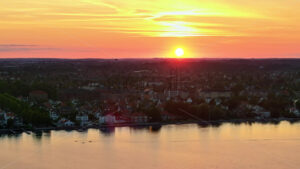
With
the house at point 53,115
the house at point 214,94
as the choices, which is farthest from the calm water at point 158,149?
the house at point 214,94

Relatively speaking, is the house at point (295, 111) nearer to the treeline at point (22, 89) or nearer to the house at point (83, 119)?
the house at point (83, 119)

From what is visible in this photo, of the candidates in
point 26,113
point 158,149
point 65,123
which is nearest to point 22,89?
point 26,113

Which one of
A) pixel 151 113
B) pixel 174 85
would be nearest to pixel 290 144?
pixel 151 113

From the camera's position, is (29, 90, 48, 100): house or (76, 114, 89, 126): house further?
(29, 90, 48, 100): house

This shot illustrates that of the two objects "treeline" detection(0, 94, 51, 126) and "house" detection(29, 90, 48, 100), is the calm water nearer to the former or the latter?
"treeline" detection(0, 94, 51, 126)

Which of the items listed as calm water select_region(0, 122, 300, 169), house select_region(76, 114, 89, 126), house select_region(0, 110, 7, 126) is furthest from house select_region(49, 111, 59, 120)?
calm water select_region(0, 122, 300, 169)

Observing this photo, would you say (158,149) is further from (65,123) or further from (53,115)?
(53,115)
